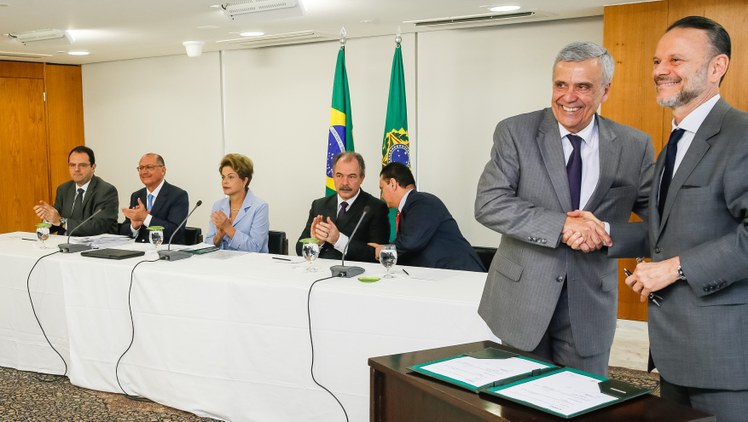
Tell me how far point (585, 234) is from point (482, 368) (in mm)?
565

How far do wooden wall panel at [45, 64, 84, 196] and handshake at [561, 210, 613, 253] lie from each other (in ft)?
28.8

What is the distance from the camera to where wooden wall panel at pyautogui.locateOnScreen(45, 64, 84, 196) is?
9438 millimetres

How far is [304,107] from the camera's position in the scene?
7875mm

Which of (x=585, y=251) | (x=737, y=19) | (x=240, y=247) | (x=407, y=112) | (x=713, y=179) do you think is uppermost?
(x=737, y=19)

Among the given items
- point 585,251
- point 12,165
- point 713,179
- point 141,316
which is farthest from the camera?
point 12,165

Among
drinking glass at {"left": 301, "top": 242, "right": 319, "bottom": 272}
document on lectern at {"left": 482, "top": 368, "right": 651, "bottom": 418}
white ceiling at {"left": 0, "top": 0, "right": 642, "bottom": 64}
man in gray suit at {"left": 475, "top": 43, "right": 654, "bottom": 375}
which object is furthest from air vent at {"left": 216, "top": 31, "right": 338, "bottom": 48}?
document on lectern at {"left": 482, "top": 368, "right": 651, "bottom": 418}

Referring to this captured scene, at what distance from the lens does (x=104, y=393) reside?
413cm

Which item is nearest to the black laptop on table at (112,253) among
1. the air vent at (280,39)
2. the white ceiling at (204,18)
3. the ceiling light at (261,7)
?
the white ceiling at (204,18)

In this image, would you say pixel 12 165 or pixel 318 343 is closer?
pixel 318 343

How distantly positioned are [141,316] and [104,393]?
1.98 feet

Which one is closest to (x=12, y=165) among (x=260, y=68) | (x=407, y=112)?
(x=260, y=68)

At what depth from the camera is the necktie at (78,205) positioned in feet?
18.7

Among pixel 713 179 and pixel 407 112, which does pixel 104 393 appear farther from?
pixel 407 112

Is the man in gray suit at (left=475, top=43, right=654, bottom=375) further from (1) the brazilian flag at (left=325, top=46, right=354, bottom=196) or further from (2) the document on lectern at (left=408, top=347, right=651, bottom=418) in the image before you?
(1) the brazilian flag at (left=325, top=46, right=354, bottom=196)
